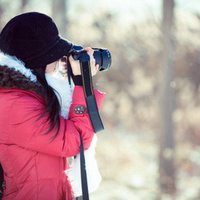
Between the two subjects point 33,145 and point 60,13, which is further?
point 60,13

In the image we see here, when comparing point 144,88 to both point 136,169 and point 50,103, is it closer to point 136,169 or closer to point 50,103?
point 136,169

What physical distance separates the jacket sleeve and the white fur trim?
83 millimetres

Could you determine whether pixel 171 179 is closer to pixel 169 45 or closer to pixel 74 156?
pixel 169 45

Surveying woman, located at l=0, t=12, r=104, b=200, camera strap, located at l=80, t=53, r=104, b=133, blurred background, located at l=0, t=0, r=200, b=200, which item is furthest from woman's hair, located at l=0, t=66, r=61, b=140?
blurred background, located at l=0, t=0, r=200, b=200

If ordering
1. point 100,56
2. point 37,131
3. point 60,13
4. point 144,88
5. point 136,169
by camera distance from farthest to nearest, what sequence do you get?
1. point 144,88
2. point 136,169
3. point 60,13
4. point 100,56
5. point 37,131

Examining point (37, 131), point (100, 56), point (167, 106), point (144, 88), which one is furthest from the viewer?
point (144, 88)

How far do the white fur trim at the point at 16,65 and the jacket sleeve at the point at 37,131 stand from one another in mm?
83

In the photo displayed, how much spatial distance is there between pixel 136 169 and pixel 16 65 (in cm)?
869

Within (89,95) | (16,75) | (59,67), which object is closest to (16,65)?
(16,75)

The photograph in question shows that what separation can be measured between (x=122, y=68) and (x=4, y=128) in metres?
11.6

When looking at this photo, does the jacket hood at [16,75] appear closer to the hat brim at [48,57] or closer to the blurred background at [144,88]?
the hat brim at [48,57]

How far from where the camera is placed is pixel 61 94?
7.42ft

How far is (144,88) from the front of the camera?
523 inches

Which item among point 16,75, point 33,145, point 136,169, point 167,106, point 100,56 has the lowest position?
point 33,145
